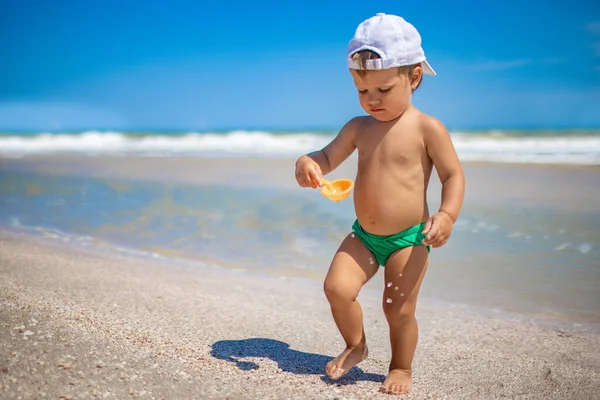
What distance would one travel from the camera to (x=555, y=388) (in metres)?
2.26

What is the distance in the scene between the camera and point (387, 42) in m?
2.16

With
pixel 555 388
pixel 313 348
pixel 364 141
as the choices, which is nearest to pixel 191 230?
pixel 313 348

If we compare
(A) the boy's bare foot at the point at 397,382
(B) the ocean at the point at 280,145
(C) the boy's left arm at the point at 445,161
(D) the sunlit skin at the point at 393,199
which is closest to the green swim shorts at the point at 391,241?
(D) the sunlit skin at the point at 393,199

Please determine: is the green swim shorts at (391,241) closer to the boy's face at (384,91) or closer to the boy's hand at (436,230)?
the boy's hand at (436,230)

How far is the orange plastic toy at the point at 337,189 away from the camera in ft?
7.34

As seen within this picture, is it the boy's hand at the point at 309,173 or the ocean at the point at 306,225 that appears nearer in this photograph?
the boy's hand at the point at 309,173

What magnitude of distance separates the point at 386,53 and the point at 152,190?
20.8 ft

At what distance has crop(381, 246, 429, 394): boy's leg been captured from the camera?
7.31 feet

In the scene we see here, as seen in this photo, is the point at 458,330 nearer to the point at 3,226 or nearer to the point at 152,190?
the point at 3,226

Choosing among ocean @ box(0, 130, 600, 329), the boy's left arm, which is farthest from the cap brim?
ocean @ box(0, 130, 600, 329)

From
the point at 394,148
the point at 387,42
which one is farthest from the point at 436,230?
the point at 387,42

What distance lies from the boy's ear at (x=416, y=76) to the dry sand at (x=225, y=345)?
1.22 metres

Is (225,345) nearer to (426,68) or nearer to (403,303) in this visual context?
(403,303)

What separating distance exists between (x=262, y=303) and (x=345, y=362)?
1.05 meters
